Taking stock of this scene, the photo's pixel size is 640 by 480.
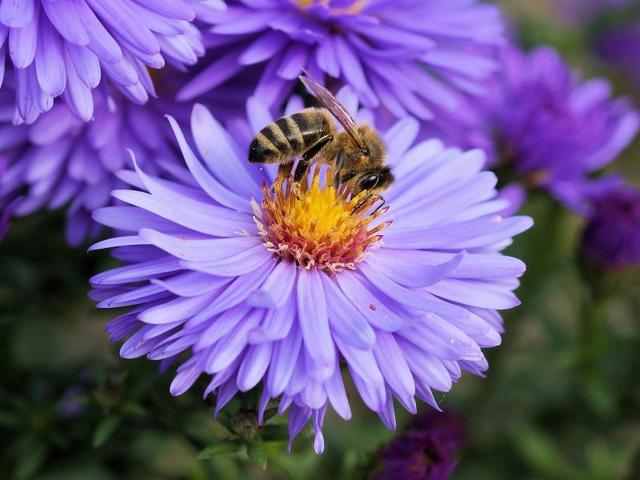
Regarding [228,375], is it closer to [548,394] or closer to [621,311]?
[548,394]

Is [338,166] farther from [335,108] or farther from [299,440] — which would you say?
[299,440]

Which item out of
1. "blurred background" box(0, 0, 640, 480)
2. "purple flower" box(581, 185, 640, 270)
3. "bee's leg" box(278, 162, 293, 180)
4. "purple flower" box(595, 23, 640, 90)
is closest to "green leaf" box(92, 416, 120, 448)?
"blurred background" box(0, 0, 640, 480)

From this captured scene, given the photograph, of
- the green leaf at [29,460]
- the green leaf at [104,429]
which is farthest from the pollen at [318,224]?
the green leaf at [29,460]

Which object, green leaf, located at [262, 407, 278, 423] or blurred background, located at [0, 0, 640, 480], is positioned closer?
green leaf, located at [262, 407, 278, 423]

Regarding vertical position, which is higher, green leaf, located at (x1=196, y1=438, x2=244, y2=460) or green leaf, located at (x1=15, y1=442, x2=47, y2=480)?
green leaf, located at (x1=196, y1=438, x2=244, y2=460)

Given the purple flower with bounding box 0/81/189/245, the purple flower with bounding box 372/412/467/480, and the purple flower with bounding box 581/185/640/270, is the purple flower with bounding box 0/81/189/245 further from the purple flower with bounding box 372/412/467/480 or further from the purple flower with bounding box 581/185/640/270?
the purple flower with bounding box 581/185/640/270
